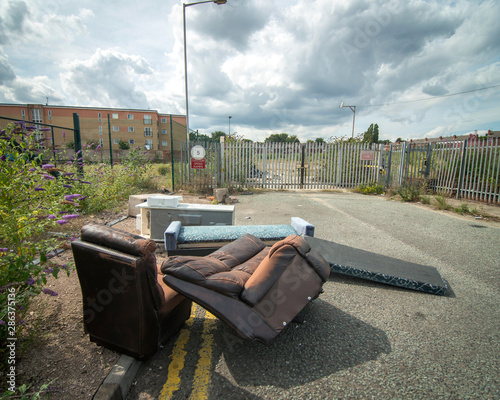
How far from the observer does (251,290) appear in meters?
2.22

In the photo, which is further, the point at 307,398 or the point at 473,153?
the point at 473,153

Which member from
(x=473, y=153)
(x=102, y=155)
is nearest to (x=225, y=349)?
(x=102, y=155)

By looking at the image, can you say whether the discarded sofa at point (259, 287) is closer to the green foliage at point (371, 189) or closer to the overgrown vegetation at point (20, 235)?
the overgrown vegetation at point (20, 235)

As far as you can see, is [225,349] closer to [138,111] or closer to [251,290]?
[251,290]

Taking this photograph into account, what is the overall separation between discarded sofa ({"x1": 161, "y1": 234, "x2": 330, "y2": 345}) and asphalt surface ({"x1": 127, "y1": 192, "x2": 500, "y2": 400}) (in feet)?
1.13

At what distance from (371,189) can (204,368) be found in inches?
503

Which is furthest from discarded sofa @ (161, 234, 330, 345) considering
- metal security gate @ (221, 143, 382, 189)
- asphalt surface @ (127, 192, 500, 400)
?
metal security gate @ (221, 143, 382, 189)

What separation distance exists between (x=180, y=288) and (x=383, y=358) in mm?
1752

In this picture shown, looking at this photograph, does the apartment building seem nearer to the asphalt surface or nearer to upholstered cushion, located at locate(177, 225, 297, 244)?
upholstered cushion, located at locate(177, 225, 297, 244)

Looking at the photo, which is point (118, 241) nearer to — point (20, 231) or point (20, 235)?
point (20, 231)

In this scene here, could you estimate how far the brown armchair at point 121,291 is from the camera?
6.34 ft

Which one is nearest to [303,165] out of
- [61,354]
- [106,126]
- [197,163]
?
[197,163]

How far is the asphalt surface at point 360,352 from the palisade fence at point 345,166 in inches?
308

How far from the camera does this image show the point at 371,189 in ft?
43.2
